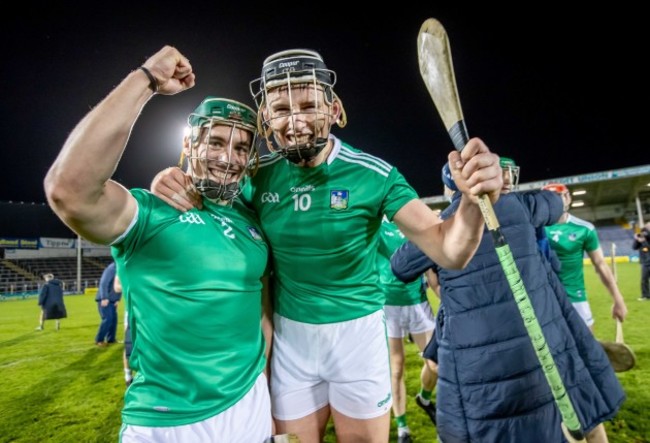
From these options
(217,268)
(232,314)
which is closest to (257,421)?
(232,314)

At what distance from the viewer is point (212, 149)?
191 centimetres

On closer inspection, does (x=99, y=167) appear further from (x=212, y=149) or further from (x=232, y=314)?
(x=232, y=314)

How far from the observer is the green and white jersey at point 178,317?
5.27ft

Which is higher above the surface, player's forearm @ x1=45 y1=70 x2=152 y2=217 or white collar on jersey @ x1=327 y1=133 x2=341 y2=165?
white collar on jersey @ x1=327 y1=133 x2=341 y2=165

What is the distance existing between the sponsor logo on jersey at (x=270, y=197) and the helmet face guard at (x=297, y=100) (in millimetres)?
226

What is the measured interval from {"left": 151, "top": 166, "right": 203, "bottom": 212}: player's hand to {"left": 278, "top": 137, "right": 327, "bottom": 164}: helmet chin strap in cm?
46

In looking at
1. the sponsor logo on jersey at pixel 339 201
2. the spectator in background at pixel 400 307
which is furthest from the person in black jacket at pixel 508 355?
the spectator in background at pixel 400 307

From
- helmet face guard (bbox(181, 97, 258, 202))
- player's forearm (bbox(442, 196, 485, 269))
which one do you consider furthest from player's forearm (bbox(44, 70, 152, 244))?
player's forearm (bbox(442, 196, 485, 269))

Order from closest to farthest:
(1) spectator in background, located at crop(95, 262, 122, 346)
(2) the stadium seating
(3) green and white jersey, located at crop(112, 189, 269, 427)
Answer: (3) green and white jersey, located at crop(112, 189, 269, 427) → (1) spectator in background, located at crop(95, 262, 122, 346) → (2) the stadium seating

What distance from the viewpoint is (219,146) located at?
1923 millimetres

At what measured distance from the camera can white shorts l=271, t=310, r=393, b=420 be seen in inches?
85.8

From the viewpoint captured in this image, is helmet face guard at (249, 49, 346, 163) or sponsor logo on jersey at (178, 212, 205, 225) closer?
sponsor logo on jersey at (178, 212, 205, 225)

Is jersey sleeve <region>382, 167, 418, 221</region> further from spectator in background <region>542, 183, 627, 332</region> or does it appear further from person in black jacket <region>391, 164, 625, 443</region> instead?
spectator in background <region>542, 183, 627, 332</region>

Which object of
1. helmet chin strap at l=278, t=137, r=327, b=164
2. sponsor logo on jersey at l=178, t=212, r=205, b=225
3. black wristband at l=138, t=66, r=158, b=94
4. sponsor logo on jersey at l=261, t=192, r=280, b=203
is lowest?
sponsor logo on jersey at l=178, t=212, r=205, b=225
